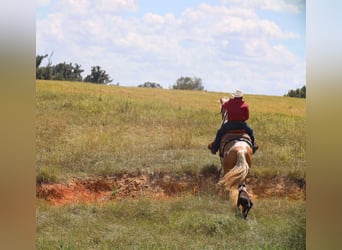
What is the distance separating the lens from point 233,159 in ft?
15.6

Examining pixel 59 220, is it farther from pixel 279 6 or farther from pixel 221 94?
pixel 279 6

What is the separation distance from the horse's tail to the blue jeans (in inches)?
6.9

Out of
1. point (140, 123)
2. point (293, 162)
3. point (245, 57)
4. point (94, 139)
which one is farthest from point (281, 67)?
point (94, 139)

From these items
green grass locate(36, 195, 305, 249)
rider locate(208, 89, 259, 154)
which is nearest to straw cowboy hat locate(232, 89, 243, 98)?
rider locate(208, 89, 259, 154)

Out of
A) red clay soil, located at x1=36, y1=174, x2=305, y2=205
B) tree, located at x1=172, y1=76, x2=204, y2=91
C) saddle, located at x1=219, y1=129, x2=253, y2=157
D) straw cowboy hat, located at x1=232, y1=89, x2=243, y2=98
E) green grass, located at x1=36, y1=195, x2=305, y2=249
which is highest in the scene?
tree, located at x1=172, y1=76, x2=204, y2=91

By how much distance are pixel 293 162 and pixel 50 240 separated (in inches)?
77.7

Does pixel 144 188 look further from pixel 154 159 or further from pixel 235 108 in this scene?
pixel 235 108

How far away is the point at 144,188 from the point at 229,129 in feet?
2.65

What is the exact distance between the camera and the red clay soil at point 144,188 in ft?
14.5

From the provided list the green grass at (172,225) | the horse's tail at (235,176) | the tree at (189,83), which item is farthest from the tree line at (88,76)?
the green grass at (172,225)

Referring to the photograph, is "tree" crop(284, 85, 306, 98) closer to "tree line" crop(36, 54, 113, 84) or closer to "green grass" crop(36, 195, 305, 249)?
"green grass" crop(36, 195, 305, 249)

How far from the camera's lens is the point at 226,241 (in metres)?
4.58

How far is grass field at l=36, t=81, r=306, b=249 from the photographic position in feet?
14.4

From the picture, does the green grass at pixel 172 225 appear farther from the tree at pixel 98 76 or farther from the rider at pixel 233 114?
the tree at pixel 98 76
